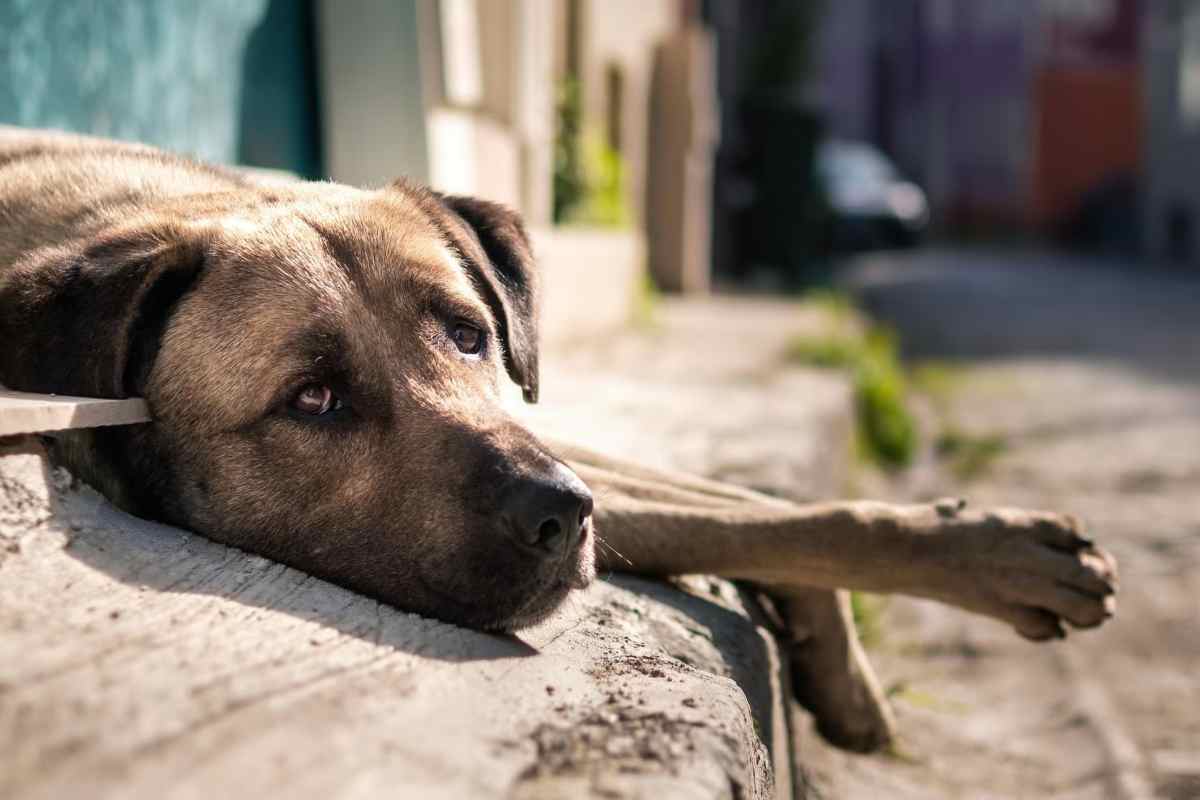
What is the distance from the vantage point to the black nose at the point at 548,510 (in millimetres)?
2133

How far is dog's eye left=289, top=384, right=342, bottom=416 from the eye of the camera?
2410 millimetres

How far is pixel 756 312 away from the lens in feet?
38.2

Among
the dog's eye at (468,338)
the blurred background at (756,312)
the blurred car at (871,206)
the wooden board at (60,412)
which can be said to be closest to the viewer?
the wooden board at (60,412)

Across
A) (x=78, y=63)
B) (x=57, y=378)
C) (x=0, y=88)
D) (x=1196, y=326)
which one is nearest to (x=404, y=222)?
(x=57, y=378)

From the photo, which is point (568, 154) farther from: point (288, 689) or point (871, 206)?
point (871, 206)

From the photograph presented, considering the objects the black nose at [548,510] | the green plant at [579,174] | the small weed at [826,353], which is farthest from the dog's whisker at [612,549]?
the green plant at [579,174]

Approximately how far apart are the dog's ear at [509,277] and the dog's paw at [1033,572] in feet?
3.29

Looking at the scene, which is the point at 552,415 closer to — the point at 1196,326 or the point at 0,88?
the point at 0,88

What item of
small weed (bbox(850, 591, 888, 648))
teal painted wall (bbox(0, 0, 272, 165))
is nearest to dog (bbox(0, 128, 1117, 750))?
small weed (bbox(850, 591, 888, 648))

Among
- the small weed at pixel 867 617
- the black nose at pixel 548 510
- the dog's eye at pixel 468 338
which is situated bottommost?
the small weed at pixel 867 617

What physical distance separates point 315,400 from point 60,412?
1.46 feet

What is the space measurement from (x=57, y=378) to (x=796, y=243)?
15.8 meters

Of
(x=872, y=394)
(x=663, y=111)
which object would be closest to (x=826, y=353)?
(x=872, y=394)

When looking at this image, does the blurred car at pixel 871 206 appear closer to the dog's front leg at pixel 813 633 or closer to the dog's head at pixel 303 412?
the dog's front leg at pixel 813 633
